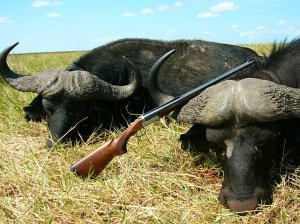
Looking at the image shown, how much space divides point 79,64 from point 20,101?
1876 millimetres

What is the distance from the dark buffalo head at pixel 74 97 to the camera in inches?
225

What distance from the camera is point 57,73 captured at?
19.9 feet

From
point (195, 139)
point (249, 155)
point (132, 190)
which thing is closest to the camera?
point (249, 155)

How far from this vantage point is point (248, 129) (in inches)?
146

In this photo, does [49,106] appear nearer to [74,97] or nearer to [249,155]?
[74,97]

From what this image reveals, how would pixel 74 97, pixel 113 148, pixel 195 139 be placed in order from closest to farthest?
pixel 113 148 < pixel 195 139 < pixel 74 97

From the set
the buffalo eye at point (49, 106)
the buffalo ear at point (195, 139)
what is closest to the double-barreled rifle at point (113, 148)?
the buffalo ear at point (195, 139)

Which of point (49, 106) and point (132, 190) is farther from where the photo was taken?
point (49, 106)

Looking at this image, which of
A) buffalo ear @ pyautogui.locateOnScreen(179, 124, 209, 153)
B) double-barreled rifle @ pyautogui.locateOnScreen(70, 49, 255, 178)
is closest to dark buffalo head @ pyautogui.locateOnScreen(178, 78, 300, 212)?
buffalo ear @ pyautogui.locateOnScreen(179, 124, 209, 153)

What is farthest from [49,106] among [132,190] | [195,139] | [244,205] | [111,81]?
[244,205]

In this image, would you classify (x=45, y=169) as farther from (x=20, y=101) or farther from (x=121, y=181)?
(x=20, y=101)

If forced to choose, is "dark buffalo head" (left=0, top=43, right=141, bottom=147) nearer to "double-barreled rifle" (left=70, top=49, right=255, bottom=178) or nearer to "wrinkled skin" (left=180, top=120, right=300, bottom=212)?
"double-barreled rifle" (left=70, top=49, right=255, bottom=178)

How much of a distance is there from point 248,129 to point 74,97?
2626 millimetres

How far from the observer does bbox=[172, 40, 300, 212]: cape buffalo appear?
3.55 meters
